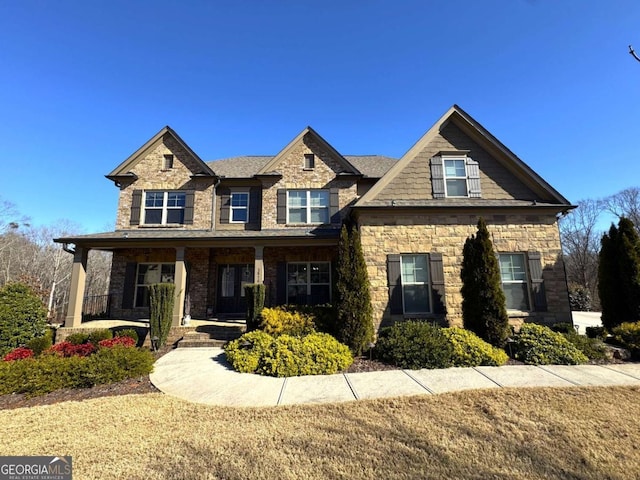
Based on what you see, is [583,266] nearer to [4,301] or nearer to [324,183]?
[324,183]

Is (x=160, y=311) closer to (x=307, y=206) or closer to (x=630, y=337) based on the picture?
(x=307, y=206)

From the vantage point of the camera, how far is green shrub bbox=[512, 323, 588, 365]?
23.6ft

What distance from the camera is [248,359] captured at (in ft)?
23.4

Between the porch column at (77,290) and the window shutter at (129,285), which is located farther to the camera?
the window shutter at (129,285)

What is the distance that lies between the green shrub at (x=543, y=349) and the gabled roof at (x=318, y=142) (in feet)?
28.4

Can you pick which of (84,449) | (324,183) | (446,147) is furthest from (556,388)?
(324,183)

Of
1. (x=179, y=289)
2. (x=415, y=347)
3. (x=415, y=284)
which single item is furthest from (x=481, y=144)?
(x=179, y=289)

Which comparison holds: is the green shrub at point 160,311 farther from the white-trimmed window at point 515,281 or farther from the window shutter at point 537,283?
the window shutter at point 537,283

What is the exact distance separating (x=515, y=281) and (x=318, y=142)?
9705 millimetres

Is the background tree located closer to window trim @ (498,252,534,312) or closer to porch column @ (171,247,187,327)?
window trim @ (498,252,534,312)

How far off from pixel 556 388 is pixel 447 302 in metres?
3.99

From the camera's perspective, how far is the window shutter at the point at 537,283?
30.9ft

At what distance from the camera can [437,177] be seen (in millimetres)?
10734

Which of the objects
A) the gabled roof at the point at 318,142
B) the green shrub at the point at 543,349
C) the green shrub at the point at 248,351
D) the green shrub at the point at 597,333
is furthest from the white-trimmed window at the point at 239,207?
the green shrub at the point at 597,333
